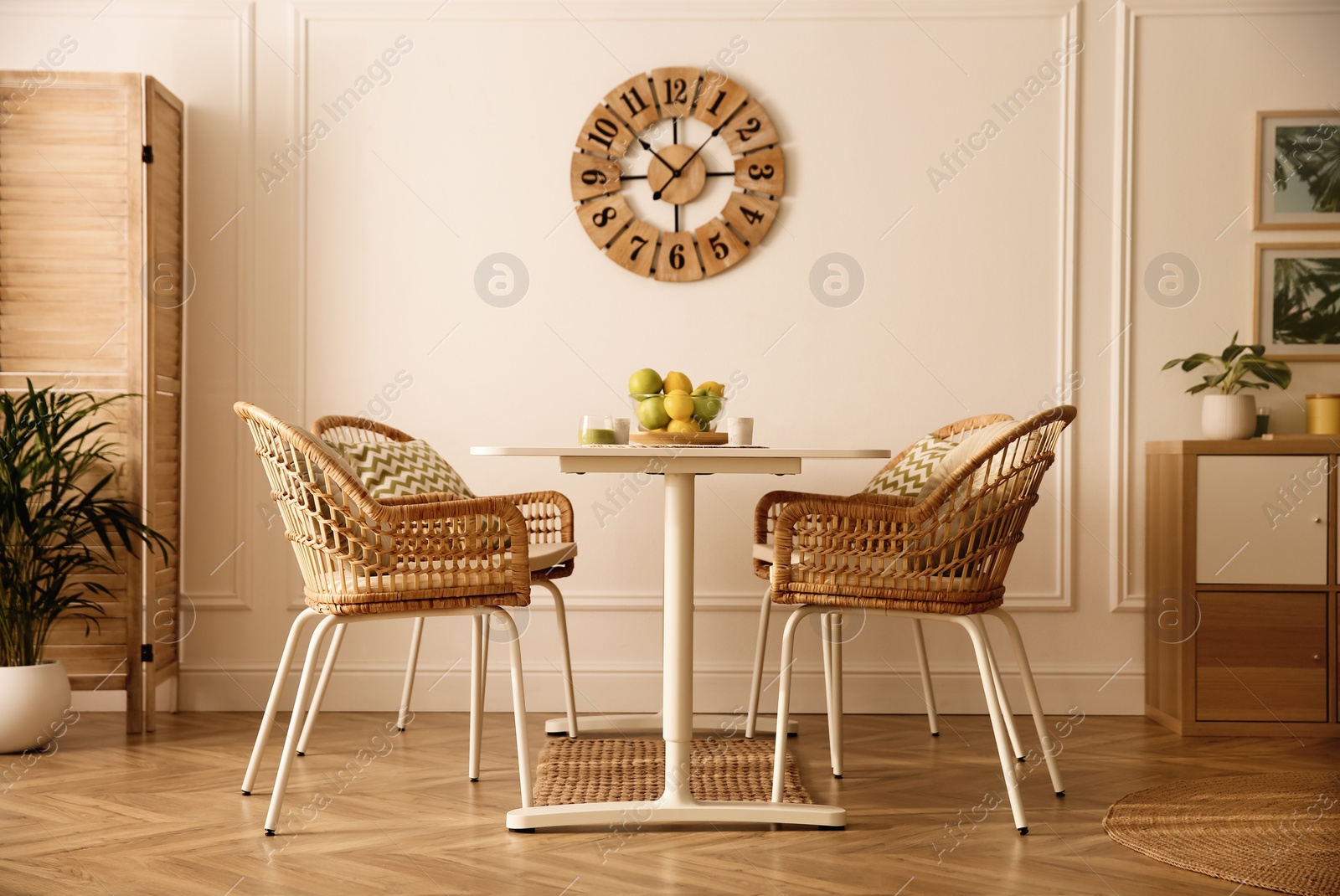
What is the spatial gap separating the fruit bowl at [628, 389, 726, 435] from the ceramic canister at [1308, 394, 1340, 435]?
1.95 metres

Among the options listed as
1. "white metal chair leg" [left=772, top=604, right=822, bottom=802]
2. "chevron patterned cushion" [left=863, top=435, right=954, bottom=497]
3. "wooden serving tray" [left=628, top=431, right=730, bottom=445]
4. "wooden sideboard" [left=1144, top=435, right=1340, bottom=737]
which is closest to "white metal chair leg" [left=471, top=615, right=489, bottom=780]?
"wooden serving tray" [left=628, top=431, right=730, bottom=445]

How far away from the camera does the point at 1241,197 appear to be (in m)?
3.31

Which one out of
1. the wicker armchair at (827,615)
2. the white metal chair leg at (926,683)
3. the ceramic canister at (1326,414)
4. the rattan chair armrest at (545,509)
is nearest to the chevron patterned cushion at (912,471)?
the wicker armchair at (827,615)

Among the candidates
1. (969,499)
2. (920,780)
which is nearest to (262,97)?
(969,499)

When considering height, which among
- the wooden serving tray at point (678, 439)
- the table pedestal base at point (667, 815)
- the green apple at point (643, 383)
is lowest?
the table pedestal base at point (667, 815)

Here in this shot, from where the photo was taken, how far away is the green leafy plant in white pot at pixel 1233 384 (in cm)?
312

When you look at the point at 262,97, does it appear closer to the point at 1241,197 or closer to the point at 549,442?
the point at 549,442

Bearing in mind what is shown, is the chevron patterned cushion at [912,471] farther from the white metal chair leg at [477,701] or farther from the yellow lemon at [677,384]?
the white metal chair leg at [477,701]

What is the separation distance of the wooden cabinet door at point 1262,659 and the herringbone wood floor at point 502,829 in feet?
0.32

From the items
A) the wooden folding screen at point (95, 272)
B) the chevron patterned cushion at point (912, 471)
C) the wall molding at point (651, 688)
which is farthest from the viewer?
the wall molding at point (651, 688)

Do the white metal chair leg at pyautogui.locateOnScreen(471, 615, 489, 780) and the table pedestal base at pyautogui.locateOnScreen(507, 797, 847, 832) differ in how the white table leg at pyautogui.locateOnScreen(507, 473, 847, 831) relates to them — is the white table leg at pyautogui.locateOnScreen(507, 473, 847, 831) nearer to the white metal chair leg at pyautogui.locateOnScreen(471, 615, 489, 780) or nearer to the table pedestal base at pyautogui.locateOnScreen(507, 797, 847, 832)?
the table pedestal base at pyautogui.locateOnScreen(507, 797, 847, 832)

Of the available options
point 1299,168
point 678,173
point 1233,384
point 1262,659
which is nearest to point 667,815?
point 1262,659

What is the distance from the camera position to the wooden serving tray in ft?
7.34

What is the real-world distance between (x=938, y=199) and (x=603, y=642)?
5.57 feet
